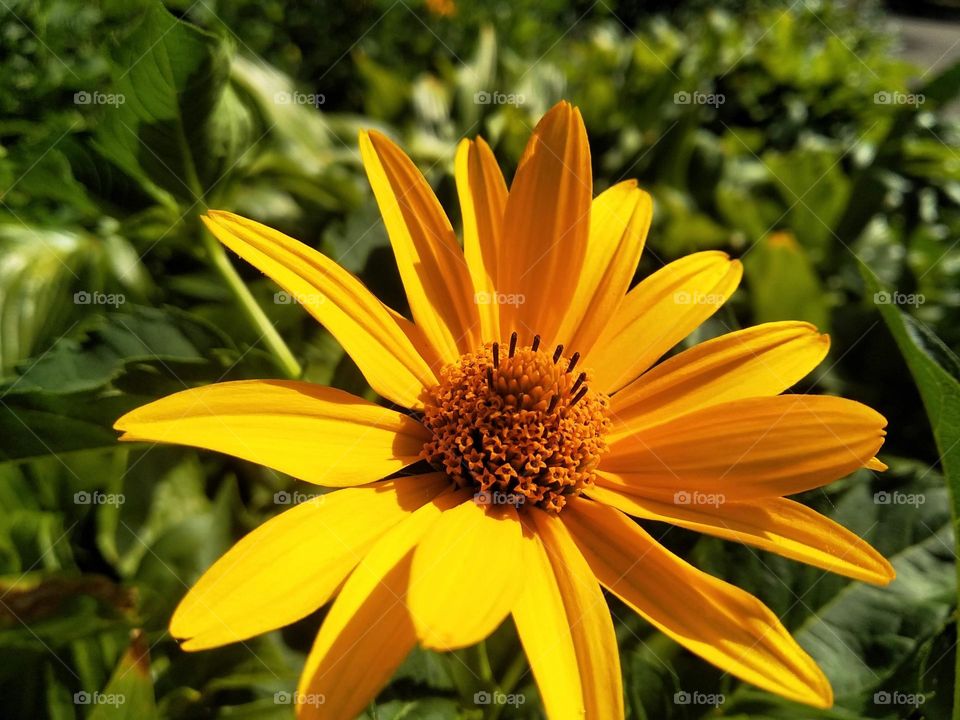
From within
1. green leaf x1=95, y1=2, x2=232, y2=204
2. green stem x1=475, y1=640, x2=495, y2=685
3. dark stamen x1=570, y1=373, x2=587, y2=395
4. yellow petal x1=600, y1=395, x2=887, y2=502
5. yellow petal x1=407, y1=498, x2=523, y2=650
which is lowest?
green stem x1=475, y1=640, x2=495, y2=685

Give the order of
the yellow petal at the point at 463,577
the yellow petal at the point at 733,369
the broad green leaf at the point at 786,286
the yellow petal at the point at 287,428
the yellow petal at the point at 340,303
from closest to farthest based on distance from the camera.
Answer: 1. the yellow petal at the point at 463,577
2. the yellow petal at the point at 287,428
3. the yellow petal at the point at 340,303
4. the yellow petal at the point at 733,369
5. the broad green leaf at the point at 786,286

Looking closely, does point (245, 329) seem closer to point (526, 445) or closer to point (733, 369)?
point (526, 445)

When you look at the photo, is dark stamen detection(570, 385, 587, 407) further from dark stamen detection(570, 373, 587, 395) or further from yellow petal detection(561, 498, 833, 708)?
yellow petal detection(561, 498, 833, 708)

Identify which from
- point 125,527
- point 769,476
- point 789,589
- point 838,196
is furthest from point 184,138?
point 838,196

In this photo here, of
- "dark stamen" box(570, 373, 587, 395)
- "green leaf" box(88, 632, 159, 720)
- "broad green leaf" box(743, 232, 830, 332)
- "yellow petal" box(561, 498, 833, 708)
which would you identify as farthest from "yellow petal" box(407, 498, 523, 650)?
"broad green leaf" box(743, 232, 830, 332)

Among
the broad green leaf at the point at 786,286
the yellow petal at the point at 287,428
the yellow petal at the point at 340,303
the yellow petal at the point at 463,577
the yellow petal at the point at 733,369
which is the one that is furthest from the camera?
the broad green leaf at the point at 786,286

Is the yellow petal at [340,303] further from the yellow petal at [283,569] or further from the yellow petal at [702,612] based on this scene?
the yellow petal at [702,612]

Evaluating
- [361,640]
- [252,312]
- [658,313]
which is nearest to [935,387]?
[658,313]

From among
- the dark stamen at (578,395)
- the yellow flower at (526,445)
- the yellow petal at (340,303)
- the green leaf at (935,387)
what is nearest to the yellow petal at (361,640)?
the yellow flower at (526,445)
